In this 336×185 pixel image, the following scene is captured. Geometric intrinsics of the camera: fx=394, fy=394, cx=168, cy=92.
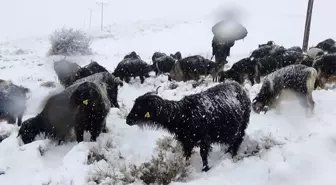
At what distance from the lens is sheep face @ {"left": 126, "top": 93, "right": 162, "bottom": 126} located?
6.82 m

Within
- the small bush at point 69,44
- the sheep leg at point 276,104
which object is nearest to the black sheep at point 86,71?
the sheep leg at point 276,104

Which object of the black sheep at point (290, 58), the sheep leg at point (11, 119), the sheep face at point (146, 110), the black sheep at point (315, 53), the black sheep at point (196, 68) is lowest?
the sheep leg at point (11, 119)

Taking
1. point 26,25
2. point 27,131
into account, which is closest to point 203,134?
point 27,131

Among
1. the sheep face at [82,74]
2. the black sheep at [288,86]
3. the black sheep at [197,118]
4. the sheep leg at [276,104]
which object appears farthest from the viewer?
the sheep face at [82,74]

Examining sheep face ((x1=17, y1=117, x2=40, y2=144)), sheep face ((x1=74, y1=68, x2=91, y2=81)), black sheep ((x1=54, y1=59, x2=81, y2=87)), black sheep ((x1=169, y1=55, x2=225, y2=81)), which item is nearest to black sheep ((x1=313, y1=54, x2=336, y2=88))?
black sheep ((x1=169, y1=55, x2=225, y2=81))

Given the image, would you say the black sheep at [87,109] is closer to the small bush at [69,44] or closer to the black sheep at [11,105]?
the black sheep at [11,105]

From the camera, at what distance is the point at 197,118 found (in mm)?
6672

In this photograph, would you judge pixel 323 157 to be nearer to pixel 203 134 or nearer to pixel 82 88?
pixel 203 134

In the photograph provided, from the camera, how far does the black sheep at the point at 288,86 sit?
329 inches

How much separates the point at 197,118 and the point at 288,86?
2.89 meters

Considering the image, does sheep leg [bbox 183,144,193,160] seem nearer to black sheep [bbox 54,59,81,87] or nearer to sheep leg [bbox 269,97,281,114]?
sheep leg [bbox 269,97,281,114]

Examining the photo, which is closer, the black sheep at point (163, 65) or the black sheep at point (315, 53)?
the black sheep at point (315, 53)

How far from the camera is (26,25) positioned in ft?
307

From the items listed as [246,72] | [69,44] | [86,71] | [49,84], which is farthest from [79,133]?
[69,44]
